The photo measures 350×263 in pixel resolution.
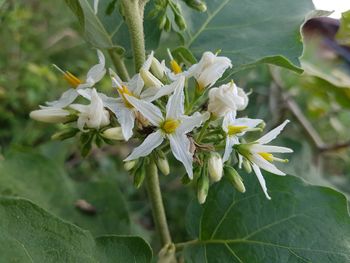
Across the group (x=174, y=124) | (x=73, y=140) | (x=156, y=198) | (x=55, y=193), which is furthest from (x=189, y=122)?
(x=73, y=140)

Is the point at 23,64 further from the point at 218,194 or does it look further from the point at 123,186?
the point at 218,194

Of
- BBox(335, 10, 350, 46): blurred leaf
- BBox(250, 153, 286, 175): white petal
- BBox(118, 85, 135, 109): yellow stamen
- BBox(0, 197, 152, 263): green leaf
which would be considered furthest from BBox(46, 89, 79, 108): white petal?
BBox(335, 10, 350, 46): blurred leaf

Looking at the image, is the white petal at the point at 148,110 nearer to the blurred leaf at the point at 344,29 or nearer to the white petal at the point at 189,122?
the white petal at the point at 189,122

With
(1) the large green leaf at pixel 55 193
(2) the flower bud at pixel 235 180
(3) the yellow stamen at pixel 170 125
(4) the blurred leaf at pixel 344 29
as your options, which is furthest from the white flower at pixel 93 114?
(4) the blurred leaf at pixel 344 29

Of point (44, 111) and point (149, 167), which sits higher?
point (44, 111)

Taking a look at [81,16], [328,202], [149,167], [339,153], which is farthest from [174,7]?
[339,153]

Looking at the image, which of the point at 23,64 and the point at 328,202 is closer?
the point at 328,202

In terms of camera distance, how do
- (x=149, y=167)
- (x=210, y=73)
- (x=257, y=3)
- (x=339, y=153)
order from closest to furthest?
(x=210, y=73) → (x=149, y=167) → (x=257, y=3) → (x=339, y=153)

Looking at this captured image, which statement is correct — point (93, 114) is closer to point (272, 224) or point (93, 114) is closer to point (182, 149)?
point (182, 149)
